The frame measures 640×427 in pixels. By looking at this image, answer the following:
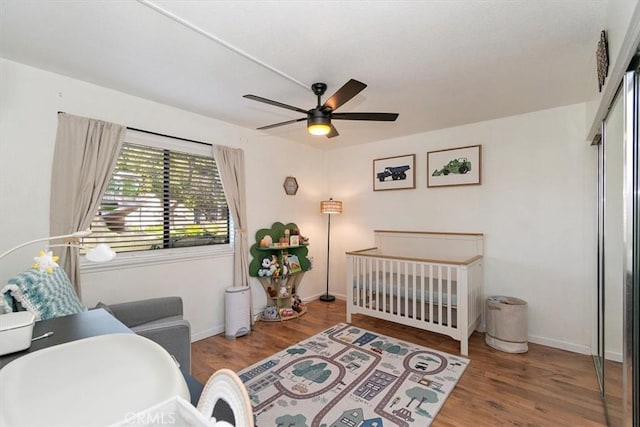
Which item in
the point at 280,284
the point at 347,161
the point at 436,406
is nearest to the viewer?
the point at 436,406

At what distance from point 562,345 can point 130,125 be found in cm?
463

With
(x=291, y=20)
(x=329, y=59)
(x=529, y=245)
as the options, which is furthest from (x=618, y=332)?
(x=291, y=20)

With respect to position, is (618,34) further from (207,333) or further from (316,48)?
(207,333)

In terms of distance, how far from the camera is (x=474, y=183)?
131 inches

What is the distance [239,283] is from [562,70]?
3.59m

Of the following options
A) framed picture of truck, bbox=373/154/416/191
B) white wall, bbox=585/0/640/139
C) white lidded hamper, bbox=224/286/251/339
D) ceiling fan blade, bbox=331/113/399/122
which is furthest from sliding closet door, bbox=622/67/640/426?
white lidded hamper, bbox=224/286/251/339

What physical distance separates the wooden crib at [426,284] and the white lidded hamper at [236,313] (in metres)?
1.22

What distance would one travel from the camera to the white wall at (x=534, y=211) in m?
2.75

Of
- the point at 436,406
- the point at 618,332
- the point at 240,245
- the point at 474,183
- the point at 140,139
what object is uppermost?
the point at 140,139

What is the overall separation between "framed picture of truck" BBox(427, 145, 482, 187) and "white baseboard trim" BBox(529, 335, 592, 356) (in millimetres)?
1733

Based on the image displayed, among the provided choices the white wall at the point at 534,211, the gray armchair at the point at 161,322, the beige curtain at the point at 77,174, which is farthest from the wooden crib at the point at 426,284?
the beige curtain at the point at 77,174

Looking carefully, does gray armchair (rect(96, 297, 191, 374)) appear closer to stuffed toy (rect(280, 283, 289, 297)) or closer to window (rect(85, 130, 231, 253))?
window (rect(85, 130, 231, 253))

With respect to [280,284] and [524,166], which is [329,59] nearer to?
[524,166]

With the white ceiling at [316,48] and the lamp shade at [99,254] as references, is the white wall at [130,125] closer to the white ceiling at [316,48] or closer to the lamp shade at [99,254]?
the white ceiling at [316,48]
